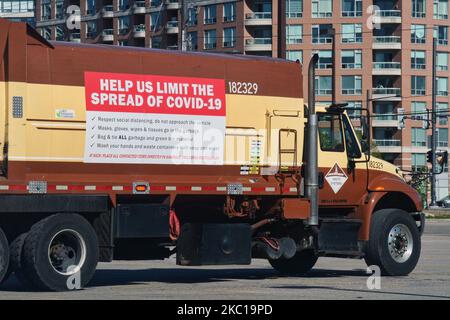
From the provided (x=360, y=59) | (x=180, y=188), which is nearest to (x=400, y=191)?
(x=180, y=188)

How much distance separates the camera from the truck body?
1717cm

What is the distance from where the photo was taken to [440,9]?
4380 inches

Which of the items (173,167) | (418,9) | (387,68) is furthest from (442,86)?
(173,167)

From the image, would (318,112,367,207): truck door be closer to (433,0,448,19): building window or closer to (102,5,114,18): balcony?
(433,0,448,19): building window

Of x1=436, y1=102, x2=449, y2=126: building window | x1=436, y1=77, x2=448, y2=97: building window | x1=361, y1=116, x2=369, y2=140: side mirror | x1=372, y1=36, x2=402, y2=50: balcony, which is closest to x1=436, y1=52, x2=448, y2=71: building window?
x1=436, y1=77, x2=448, y2=97: building window

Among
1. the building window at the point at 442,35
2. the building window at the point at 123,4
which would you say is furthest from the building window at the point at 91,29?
the building window at the point at 442,35

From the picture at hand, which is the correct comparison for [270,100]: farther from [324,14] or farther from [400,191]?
[324,14]

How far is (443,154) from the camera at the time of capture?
22500 mm

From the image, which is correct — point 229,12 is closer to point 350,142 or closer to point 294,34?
Answer: point 294,34

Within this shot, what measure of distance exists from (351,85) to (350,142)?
8928cm

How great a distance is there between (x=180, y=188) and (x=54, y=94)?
258 cm

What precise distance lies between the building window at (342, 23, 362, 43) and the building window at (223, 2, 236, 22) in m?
10.3
